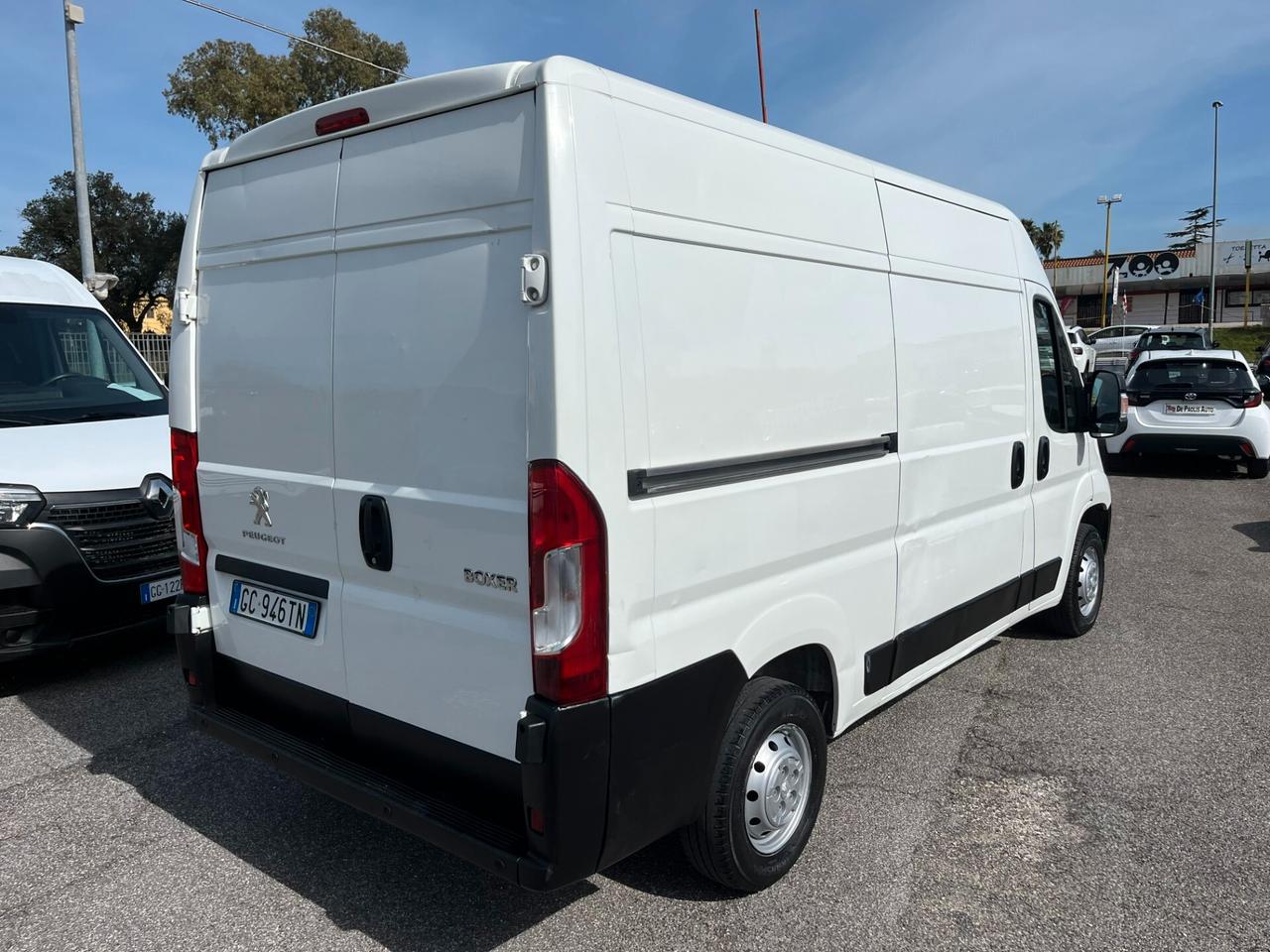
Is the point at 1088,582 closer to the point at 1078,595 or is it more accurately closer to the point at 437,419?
the point at 1078,595

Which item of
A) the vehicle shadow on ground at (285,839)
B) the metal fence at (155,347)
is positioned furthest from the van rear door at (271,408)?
the metal fence at (155,347)

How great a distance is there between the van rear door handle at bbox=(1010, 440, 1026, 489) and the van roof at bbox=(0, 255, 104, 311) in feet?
19.4

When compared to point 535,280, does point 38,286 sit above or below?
above

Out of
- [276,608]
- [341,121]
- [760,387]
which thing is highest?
[341,121]

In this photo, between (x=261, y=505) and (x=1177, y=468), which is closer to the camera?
(x=261, y=505)

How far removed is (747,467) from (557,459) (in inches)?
30.2

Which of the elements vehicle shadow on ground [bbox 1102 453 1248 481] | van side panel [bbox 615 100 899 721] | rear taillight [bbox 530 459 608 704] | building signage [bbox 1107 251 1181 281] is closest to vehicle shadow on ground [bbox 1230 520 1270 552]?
vehicle shadow on ground [bbox 1102 453 1248 481]

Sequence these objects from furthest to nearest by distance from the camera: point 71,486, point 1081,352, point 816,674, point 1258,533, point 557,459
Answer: point 1081,352, point 1258,533, point 71,486, point 816,674, point 557,459

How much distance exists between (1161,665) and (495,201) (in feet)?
15.5

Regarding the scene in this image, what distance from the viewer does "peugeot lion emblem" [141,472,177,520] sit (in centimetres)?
521

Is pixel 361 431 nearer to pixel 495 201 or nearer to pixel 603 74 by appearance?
pixel 495 201

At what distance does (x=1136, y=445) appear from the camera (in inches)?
487

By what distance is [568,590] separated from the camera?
2.42 m

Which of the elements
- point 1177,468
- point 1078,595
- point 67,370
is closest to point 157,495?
point 67,370
